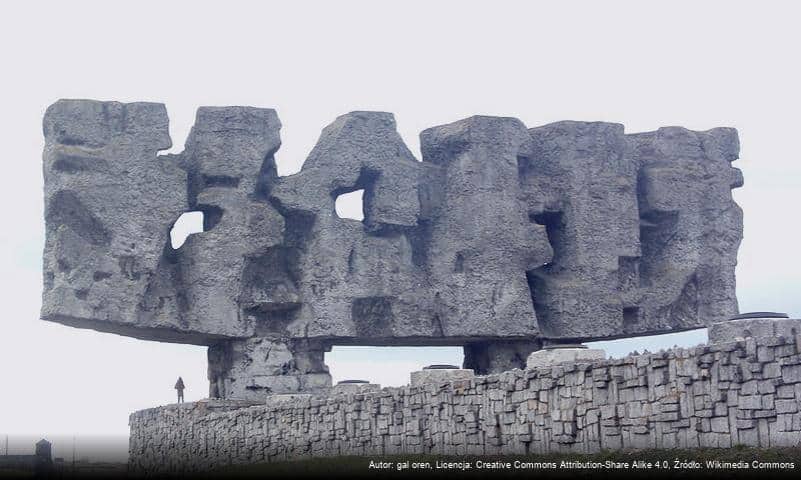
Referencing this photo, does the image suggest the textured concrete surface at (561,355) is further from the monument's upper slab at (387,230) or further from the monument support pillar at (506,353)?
the monument support pillar at (506,353)

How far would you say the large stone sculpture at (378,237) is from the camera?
86.9ft

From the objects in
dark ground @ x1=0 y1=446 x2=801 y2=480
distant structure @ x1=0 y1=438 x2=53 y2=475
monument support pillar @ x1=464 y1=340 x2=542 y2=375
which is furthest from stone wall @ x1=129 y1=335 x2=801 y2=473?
monument support pillar @ x1=464 y1=340 x2=542 y2=375

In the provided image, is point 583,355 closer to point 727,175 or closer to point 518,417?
point 518,417

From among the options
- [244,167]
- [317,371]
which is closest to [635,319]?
[317,371]

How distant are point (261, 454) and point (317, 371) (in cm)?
519

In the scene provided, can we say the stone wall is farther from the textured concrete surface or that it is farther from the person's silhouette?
the person's silhouette

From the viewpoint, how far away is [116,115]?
26906 mm

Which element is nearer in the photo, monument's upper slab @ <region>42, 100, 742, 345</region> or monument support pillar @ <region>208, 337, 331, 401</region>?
monument's upper slab @ <region>42, 100, 742, 345</region>

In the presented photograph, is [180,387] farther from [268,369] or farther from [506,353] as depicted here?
[506,353]

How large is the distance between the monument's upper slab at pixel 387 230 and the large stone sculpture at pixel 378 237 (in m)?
0.03

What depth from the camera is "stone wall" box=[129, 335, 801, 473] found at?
13.7 m

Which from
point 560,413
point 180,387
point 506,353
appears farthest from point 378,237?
point 560,413

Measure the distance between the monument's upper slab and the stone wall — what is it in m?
3.49

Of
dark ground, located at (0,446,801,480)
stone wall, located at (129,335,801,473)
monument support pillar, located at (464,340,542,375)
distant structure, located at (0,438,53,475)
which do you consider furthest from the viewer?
distant structure, located at (0,438,53,475)
